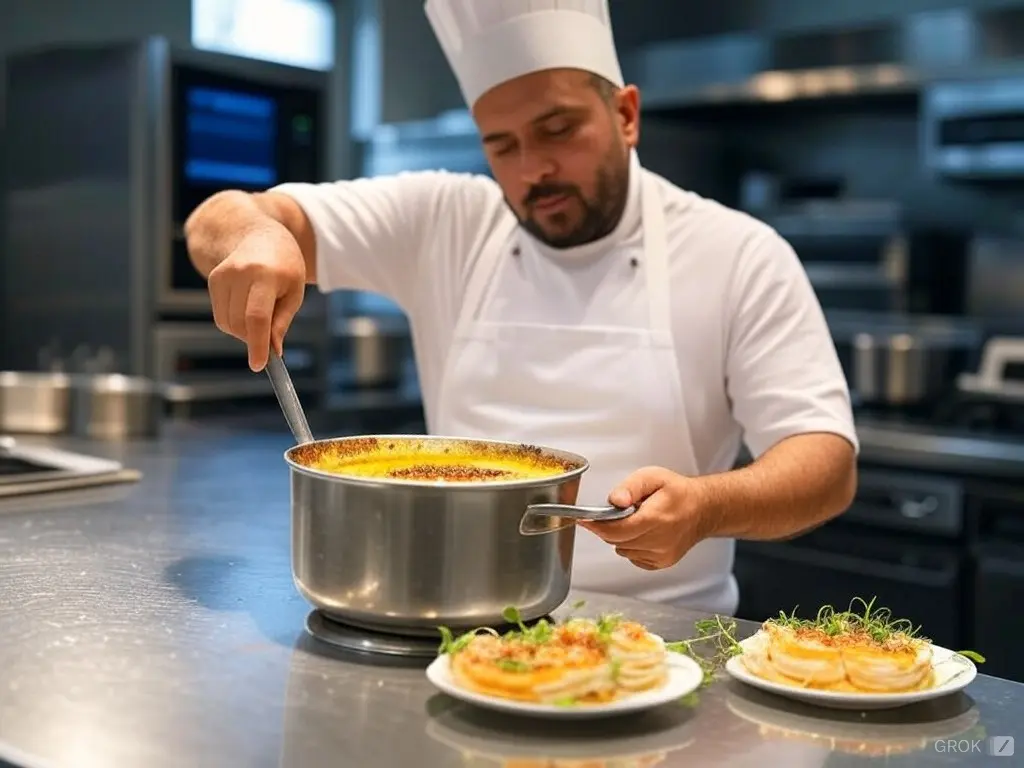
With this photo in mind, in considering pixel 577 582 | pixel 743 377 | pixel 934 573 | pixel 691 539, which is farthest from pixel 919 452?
pixel 691 539

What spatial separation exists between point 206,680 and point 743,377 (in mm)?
927

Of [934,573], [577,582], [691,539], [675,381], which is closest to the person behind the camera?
[691,539]

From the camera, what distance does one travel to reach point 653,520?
1.08m

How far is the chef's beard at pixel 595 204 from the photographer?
1.68 metres

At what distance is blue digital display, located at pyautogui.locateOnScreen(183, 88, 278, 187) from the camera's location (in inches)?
138

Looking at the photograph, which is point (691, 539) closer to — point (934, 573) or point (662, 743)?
point (662, 743)

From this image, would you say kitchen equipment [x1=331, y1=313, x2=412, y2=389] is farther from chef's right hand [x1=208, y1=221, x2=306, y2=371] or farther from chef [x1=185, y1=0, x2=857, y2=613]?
chef's right hand [x1=208, y1=221, x2=306, y2=371]

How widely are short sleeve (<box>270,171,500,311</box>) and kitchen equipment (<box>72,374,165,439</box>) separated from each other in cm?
71

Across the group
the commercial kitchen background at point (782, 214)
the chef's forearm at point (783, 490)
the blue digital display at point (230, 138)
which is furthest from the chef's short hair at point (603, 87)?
the blue digital display at point (230, 138)

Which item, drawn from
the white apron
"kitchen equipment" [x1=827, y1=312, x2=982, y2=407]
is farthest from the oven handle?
the white apron

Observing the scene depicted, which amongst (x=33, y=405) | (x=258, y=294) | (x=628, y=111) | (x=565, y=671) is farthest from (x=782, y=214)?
(x=565, y=671)

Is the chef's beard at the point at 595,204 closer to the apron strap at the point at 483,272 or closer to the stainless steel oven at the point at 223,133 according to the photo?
the apron strap at the point at 483,272

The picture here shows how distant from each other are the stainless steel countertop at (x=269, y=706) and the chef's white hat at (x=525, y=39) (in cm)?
76

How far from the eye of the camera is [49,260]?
11.8ft
